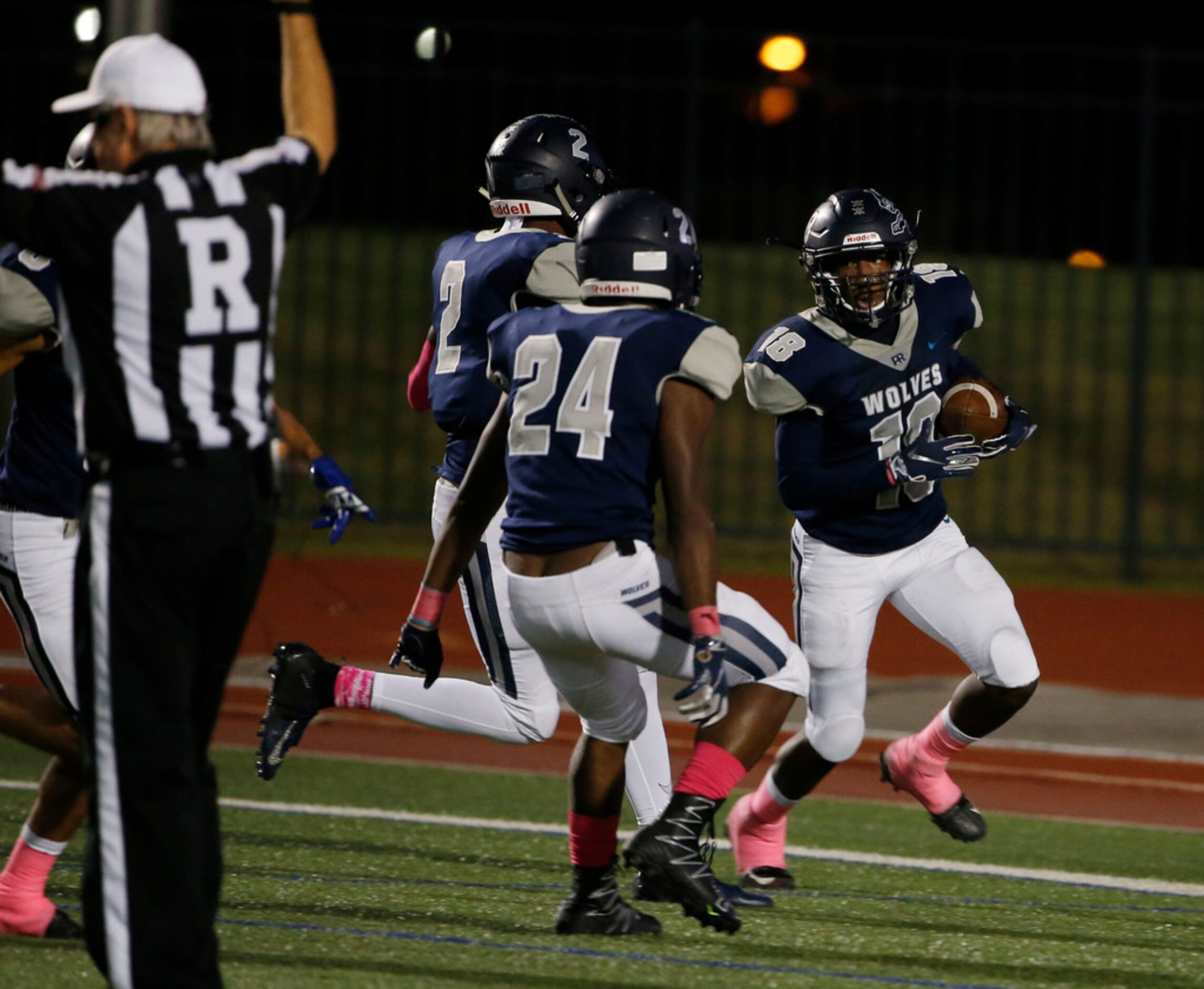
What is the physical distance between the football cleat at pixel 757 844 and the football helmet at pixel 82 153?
2.62 meters

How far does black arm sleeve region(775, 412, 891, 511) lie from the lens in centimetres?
569

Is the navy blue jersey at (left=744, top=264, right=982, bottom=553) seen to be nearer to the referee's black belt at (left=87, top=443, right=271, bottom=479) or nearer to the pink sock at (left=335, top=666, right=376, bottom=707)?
the pink sock at (left=335, top=666, right=376, bottom=707)

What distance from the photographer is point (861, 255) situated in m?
5.70

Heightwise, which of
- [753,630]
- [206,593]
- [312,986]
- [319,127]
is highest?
[319,127]

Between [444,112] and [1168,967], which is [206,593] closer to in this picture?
[1168,967]

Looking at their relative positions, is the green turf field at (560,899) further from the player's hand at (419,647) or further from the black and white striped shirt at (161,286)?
the black and white striped shirt at (161,286)

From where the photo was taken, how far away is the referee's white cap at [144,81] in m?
3.61

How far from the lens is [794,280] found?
19.8 meters

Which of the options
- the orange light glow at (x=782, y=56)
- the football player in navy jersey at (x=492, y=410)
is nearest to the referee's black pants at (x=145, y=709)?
the football player in navy jersey at (x=492, y=410)

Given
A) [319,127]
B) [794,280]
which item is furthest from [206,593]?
[794,280]

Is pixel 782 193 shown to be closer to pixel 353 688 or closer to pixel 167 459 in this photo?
pixel 353 688

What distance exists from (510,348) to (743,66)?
19.9 m

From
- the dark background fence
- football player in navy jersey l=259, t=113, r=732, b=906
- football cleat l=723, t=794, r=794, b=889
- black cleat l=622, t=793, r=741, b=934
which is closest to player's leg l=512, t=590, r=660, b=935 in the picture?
black cleat l=622, t=793, r=741, b=934

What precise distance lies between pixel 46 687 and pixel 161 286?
5.26ft
